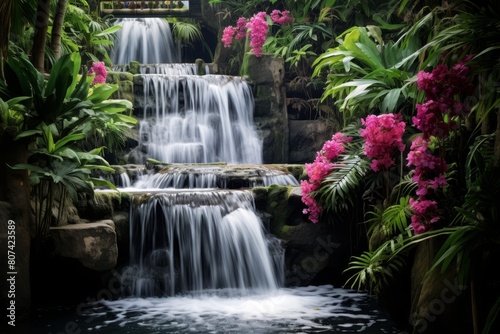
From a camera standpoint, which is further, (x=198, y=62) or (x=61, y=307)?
(x=198, y=62)

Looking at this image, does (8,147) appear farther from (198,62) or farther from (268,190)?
(198,62)

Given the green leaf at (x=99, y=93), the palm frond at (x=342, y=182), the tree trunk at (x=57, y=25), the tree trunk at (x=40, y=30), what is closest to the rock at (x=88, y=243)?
the green leaf at (x=99, y=93)

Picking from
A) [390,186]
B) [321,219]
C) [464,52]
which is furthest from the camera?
[321,219]

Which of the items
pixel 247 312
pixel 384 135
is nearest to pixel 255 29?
pixel 384 135

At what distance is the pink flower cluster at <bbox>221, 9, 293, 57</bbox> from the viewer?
10797 mm

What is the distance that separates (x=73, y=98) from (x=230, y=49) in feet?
23.8

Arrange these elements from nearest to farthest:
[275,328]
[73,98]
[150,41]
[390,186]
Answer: [275,328], [73,98], [390,186], [150,41]

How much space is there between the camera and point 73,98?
547 cm

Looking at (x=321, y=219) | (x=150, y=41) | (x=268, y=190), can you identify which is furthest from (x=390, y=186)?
(x=150, y=41)

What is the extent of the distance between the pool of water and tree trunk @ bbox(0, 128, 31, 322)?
0.28 metres

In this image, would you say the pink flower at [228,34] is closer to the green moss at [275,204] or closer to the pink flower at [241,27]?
the pink flower at [241,27]

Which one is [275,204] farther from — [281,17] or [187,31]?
[187,31]

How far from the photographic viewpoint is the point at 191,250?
659 centimetres

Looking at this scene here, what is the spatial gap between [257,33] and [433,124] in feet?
23.5
